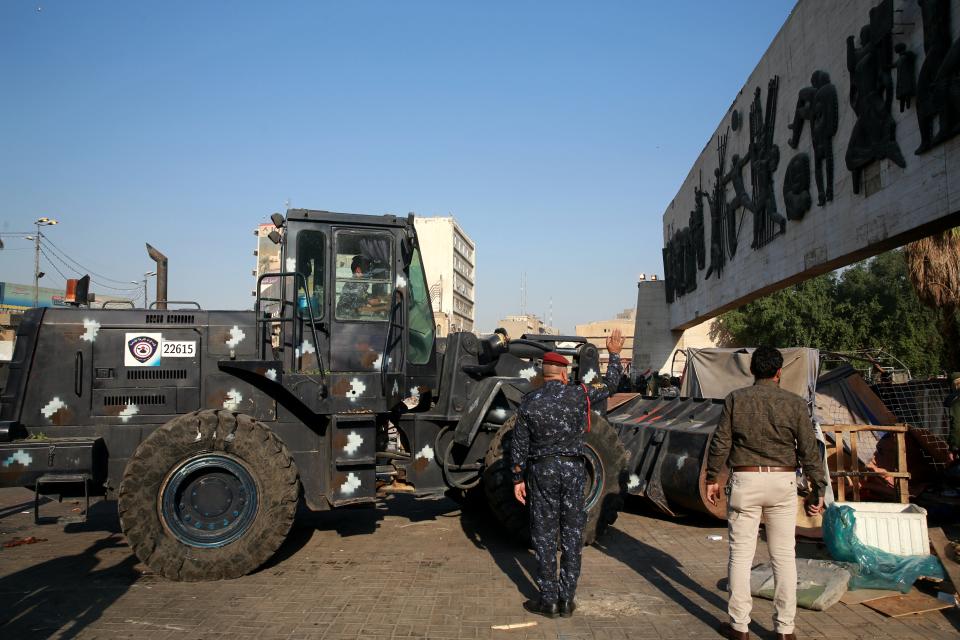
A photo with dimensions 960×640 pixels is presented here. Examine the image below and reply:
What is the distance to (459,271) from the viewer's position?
4966 centimetres

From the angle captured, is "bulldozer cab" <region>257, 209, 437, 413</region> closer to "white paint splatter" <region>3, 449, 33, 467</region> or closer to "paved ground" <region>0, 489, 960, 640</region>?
"paved ground" <region>0, 489, 960, 640</region>

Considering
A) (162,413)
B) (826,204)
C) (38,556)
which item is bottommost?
(38,556)

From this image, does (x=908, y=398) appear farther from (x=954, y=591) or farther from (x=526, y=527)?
(x=526, y=527)

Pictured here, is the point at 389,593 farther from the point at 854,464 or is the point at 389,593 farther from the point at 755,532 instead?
the point at 854,464

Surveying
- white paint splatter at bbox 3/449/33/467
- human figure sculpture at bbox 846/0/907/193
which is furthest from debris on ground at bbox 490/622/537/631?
human figure sculpture at bbox 846/0/907/193

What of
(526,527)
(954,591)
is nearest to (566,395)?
(526,527)

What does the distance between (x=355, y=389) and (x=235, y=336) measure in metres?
1.28

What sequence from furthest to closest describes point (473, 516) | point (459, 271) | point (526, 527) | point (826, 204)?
point (459, 271) < point (826, 204) < point (473, 516) < point (526, 527)

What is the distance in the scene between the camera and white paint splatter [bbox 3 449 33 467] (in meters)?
5.94

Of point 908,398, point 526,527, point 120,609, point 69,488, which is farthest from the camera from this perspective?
point 908,398

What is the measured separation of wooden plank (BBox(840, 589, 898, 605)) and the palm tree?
11.2 metres

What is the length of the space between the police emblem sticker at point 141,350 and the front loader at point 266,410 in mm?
13

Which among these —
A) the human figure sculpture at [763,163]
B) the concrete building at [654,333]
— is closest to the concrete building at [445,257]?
the concrete building at [654,333]

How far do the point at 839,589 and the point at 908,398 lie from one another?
774 centimetres
